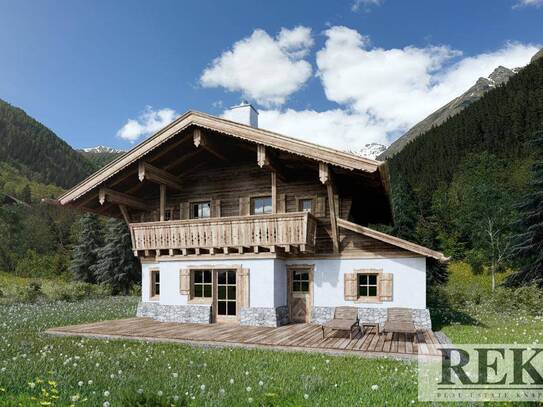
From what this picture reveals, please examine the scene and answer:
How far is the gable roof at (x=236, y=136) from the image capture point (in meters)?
12.2

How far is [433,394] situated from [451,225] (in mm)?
42320

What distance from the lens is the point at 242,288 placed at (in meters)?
13.9

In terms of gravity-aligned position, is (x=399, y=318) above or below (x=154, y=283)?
below

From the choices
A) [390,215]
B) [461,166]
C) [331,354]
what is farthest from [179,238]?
[461,166]

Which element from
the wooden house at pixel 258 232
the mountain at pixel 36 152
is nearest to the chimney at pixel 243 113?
the wooden house at pixel 258 232

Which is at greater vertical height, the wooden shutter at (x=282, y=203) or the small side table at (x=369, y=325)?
the wooden shutter at (x=282, y=203)

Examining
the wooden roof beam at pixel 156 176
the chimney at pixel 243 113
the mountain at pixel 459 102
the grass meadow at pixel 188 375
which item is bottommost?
the grass meadow at pixel 188 375

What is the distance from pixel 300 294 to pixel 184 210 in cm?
598

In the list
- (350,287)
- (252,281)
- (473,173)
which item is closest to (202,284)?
(252,281)

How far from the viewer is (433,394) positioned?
612 centimetres

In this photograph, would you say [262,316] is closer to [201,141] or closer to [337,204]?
[337,204]

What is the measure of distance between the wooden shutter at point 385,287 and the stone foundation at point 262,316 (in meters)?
3.40

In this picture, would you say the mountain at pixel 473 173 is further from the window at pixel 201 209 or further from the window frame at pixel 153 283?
the window frame at pixel 153 283

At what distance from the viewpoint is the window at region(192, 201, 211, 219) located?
16.8 m
